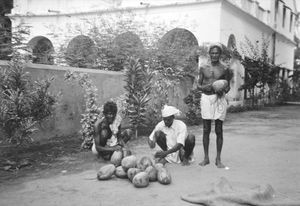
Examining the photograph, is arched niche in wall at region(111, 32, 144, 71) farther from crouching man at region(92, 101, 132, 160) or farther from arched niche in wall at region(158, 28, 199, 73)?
crouching man at region(92, 101, 132, 160)

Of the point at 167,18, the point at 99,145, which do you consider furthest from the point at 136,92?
the point at 167,18

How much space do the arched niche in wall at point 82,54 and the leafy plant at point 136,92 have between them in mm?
3446

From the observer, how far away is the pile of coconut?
15.0 ft

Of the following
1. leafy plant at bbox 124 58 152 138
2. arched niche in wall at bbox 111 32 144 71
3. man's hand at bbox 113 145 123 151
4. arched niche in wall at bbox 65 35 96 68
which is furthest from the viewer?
arched niche in wall at bbox 65 35 96 68

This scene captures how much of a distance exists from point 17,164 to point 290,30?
25419 mm

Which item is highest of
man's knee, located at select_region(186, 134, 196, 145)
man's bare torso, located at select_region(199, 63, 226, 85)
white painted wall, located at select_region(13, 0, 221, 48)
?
white painted wall, located at select_region(13, 0, 221, 48)

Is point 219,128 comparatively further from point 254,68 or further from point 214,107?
point 254,68

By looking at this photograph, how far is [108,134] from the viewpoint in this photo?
5934mm

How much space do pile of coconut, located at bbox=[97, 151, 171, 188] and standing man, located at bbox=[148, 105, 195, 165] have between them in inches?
21.0

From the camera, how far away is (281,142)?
329 inches

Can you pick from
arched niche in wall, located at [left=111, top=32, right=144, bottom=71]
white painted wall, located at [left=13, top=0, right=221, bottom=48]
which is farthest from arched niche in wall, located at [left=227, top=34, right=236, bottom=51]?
arched niche in wall, located at [left=111, top=32, right=144, bottom=71]

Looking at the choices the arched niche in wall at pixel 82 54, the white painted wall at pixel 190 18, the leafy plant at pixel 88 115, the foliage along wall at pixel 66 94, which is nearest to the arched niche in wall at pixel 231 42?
the white painted wall at pixel 190 18

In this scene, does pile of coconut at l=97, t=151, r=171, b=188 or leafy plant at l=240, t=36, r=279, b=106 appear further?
leafy plant at l=240, t=36, r=279, b=106

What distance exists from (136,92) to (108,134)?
279 centimetres
